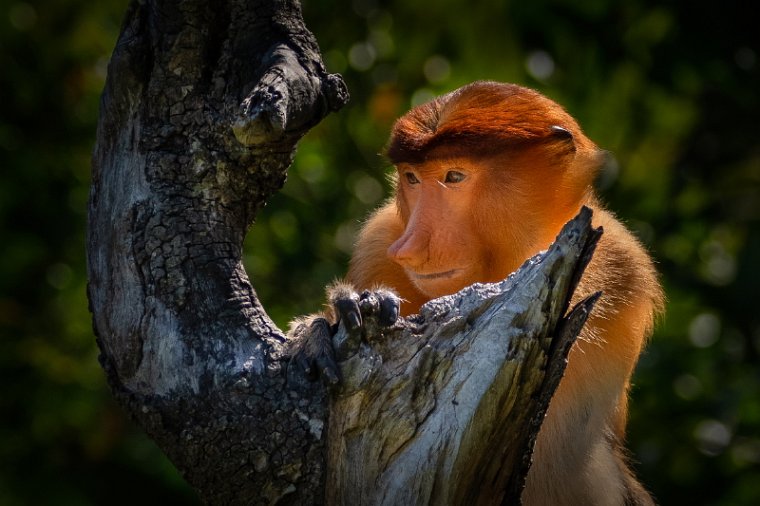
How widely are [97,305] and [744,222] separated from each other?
3784mm

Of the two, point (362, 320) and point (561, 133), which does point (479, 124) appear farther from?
point (362, 320)

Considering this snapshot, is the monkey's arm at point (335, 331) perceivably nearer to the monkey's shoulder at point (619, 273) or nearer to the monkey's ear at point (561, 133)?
the monkey's shoulder at point (619, 273)

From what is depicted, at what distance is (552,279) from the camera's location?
77.5 inches

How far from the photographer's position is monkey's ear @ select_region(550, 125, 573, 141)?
3143 mm

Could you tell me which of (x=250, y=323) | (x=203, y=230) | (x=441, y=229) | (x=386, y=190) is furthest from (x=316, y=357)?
(x=386, y=190)

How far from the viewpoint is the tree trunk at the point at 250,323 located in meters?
1.98

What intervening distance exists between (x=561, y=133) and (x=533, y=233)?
0.32 meters

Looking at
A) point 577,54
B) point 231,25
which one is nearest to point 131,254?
point 231,25

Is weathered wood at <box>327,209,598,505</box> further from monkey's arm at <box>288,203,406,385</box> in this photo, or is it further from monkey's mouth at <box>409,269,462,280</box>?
monkey's mouth at <box>409,269,462,280</box>

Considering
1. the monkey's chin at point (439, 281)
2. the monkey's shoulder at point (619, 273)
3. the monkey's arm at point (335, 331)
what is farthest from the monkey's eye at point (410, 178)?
the monkey's arm at point (335, 331)

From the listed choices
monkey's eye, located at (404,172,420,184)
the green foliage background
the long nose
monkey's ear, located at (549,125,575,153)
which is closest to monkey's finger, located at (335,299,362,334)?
the long nose

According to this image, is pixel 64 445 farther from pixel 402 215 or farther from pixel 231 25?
pixel 231 25

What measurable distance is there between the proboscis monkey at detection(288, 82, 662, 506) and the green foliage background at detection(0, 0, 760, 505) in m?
1.58

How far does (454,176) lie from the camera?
10.2 feet
